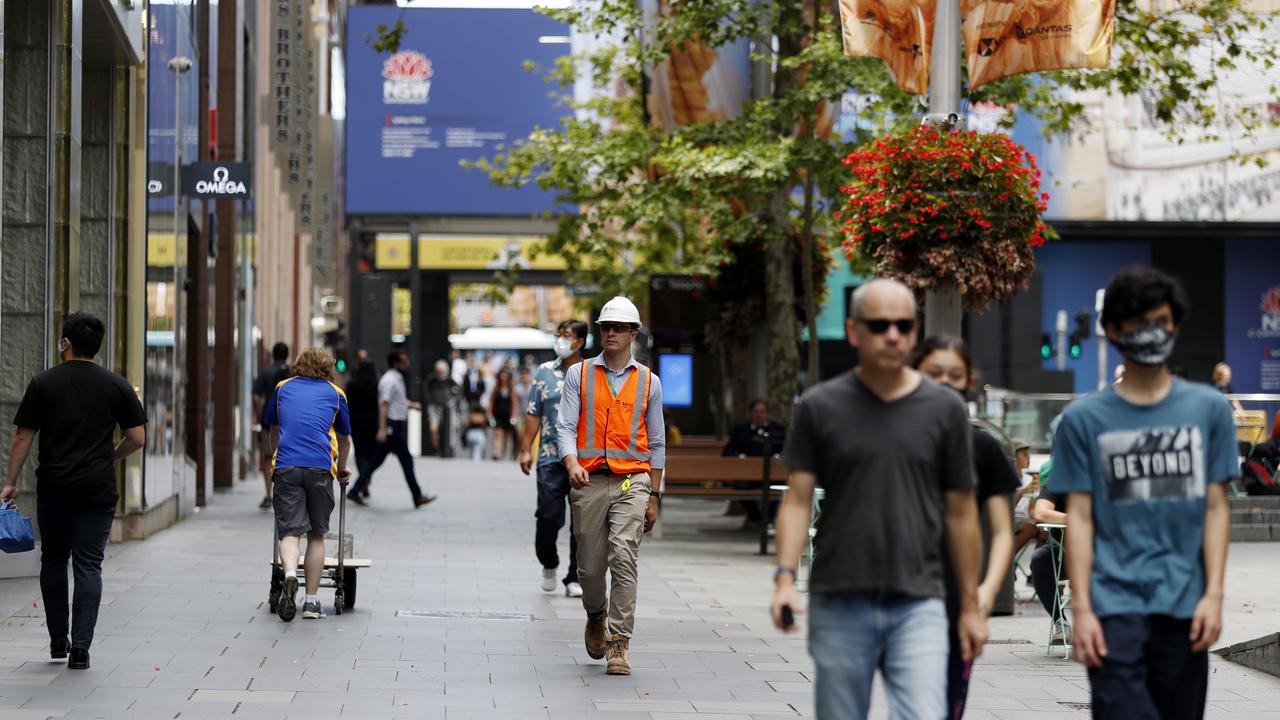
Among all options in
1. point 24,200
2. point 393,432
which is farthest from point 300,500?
point 393,432

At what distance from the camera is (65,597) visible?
29.8 feet

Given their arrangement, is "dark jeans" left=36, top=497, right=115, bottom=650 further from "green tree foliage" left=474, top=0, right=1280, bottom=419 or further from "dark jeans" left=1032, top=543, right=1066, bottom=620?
"green tree foliage" left=474, top=0, right=1280, bottom=419

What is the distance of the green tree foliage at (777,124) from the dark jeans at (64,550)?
376 inches

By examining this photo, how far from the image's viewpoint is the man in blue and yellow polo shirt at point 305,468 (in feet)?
36.5

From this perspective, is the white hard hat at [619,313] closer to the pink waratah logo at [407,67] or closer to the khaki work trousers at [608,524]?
the khaki work trousers at [608,524]

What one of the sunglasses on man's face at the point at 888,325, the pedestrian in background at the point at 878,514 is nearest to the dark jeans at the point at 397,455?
the pedestrian in background at the point at 878,514

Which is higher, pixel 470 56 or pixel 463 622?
pixel 470 56

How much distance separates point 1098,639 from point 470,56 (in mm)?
39627

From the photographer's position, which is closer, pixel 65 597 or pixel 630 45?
pixel 65 597

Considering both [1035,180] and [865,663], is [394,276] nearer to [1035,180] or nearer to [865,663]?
[1035,180]

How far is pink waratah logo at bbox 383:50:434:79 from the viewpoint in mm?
43031

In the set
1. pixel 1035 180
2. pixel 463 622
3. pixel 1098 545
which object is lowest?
pixel 463 622

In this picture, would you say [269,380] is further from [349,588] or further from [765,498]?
[349,588]

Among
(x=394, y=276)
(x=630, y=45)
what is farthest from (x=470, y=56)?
(x=630, y=45)
